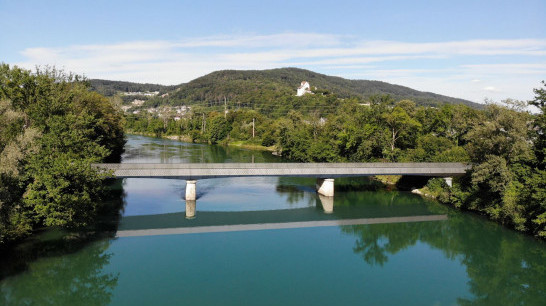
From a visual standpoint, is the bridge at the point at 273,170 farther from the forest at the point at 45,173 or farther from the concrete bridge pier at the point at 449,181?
the forest at the point at 45,173

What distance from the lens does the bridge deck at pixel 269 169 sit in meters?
33.4

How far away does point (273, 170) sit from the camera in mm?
35812

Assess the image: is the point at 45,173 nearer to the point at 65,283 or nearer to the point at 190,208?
the point at 65,283

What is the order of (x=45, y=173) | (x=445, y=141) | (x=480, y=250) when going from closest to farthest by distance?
(x=45, y=173) → (x=480, y=250) → (x=445, y=141)

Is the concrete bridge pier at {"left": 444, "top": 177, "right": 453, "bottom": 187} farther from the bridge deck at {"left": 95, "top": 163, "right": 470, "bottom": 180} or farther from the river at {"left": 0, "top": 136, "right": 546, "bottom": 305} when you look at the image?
the river at {"left": 0, "top": 136, "right": 546, "bottom": 305}

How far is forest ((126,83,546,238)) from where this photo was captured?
98.4 feet

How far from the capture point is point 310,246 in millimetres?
27047

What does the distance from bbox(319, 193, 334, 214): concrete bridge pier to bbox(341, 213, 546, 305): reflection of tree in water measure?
406 cm

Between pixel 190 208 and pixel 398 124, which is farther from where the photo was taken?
pixel 398 124

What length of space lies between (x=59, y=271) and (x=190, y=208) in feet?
45.1

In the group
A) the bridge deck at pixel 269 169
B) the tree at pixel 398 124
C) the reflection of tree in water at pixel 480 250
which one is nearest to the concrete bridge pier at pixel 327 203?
the bridge deck at pixel 269 169

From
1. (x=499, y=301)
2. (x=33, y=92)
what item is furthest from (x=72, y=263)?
(x=499, y=301)

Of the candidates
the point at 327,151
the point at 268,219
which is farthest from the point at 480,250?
the point at 327,151

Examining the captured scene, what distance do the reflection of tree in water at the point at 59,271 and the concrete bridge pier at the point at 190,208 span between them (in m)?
6.79
